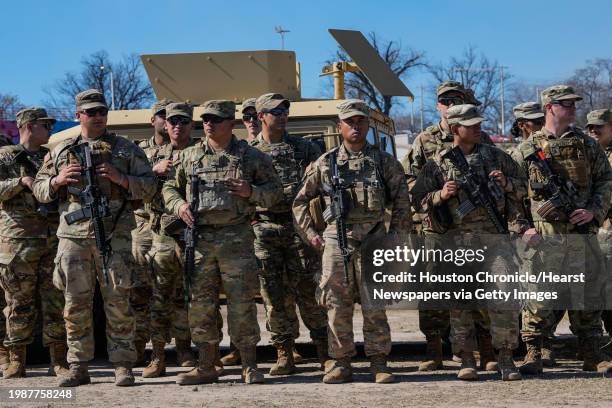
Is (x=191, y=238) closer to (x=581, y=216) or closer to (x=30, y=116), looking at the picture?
(x=30, y=116)

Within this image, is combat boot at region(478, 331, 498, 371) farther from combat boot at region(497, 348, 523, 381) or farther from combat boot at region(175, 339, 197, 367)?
combat boot at region(175, 339, 197, 367)

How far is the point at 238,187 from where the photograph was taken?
7.15 metres

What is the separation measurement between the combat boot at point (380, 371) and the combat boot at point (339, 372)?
0.17 metres

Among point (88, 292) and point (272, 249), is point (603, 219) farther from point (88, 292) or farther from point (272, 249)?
point (88, 292)

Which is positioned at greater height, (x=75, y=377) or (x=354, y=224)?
(x=354, y=224)

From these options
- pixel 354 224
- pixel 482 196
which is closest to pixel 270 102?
pixel 354 224

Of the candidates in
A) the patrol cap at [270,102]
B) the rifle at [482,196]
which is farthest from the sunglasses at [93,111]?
the rifle at [482,196]

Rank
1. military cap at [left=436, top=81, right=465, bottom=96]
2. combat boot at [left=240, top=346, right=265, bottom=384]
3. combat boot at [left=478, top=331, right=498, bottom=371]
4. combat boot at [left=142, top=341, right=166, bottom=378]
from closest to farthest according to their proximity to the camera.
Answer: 1. combat boot at [left=240, top=346, right=265, bottom=384]
2. combat boot at [left=478, top=331, right=498, bottom=371]
3. combat boot at [left=142, top=341, right=166, bottom=378]
4. military cap at [left=436, top=81, right=465, bottom=96]

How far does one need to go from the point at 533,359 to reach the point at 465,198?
4.34 feet

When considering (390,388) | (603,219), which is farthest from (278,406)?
(603,219)

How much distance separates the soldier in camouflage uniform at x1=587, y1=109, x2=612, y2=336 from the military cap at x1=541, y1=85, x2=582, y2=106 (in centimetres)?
65

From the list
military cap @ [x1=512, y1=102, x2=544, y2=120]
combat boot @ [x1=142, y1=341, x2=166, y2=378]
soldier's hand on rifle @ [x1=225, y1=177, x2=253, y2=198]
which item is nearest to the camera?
soldier's hand on rifle @ [x1=225, y1=177, x2=253, y2=198]

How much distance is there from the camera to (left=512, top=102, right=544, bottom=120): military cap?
821 cm

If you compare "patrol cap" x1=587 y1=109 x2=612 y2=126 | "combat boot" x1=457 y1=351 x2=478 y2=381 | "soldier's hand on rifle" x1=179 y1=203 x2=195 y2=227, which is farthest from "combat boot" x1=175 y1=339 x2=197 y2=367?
"patrol cap" x1=587 y1=109 x2=612 y2=126
